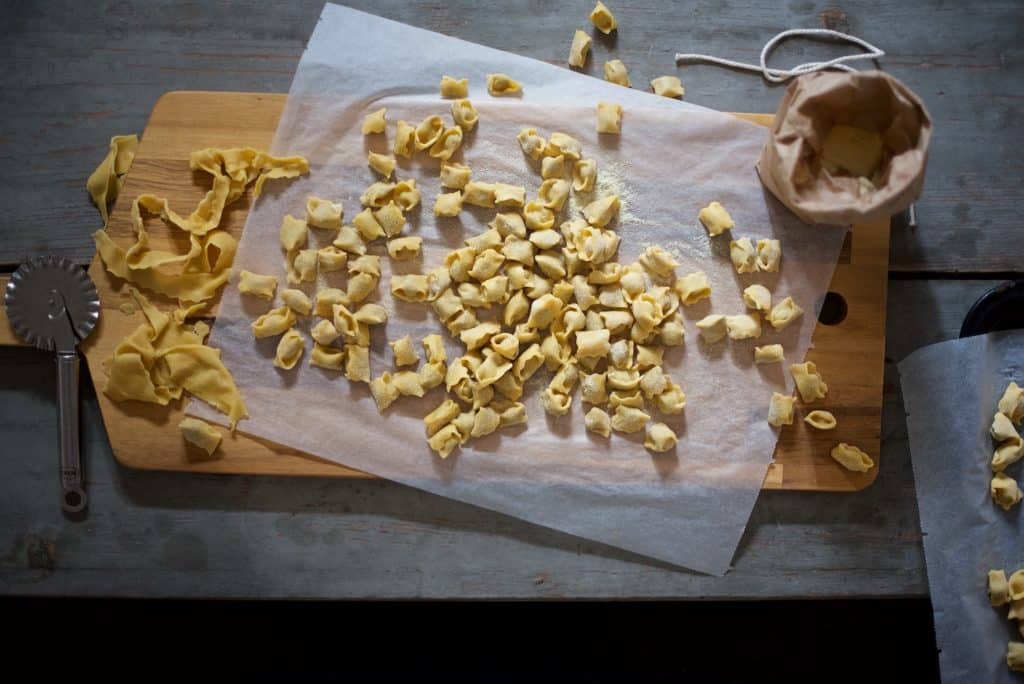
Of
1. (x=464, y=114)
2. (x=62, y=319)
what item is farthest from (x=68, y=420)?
(x=464, y=114)

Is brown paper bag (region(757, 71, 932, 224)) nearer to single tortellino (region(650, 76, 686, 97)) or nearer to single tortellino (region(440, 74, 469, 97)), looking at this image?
single tortellino (region(650, 76, 686, 97))

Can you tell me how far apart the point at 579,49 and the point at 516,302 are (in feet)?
1.11

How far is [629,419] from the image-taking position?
39.7 inches

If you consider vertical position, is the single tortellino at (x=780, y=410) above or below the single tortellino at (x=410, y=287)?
below

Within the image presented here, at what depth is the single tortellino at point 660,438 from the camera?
1.00m

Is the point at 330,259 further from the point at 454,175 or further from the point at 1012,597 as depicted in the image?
the point at 1012,597

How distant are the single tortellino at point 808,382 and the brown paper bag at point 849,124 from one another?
176 mm

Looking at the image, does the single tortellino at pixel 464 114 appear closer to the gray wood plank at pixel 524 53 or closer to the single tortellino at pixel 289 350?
the gray wood plank at pixel 524 53

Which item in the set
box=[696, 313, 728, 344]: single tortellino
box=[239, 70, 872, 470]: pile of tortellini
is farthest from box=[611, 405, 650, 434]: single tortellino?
box=[696, 313, 728, 344]: single tortellino

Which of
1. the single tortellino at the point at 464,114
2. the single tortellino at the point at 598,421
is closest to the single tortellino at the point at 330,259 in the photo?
the single tortellino at the point at 464,114

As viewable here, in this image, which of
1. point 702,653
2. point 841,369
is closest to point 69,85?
point 841,369

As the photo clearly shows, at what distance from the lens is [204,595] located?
998 mm

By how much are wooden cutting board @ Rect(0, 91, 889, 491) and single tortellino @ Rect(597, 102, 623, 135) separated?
0.32 meters

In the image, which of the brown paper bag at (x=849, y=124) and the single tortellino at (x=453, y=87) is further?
the single tortellino at (x=453, y=87)
